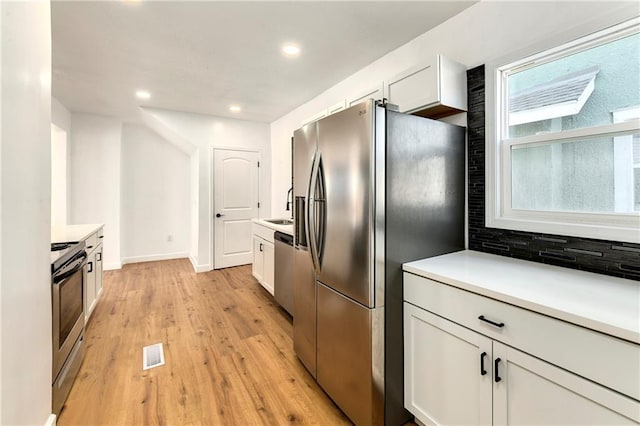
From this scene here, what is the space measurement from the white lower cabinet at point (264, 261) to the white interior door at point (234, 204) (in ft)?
4.31

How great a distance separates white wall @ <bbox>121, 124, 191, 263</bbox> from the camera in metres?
5.23

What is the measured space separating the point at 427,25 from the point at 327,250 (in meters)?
1.86

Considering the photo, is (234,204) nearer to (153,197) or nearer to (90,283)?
(153,197)

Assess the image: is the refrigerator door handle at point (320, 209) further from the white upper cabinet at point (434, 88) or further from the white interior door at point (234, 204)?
the white interior door at point (234, 204)

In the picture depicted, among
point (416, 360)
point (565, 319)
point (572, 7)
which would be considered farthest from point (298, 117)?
point (565, 319)

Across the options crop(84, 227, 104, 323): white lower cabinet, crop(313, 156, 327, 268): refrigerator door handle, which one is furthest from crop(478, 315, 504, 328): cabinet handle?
crop(84, 227, 104, 323): white lower cabinet

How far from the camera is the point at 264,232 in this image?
3498mm

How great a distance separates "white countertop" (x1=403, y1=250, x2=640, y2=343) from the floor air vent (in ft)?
6.73

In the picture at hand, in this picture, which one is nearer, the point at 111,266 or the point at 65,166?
the point at 65,166

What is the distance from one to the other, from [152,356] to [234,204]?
9.95 ft

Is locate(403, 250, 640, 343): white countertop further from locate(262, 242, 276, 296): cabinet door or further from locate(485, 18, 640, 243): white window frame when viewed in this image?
locate(262, 242, 276, 296): cabinet door

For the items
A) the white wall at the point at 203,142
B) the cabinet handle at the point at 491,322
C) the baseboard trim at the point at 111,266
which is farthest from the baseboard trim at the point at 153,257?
the cabinet handle at the point at 491,322

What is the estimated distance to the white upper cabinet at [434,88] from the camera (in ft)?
6.05

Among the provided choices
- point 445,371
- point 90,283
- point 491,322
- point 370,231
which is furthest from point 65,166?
point 491,322
